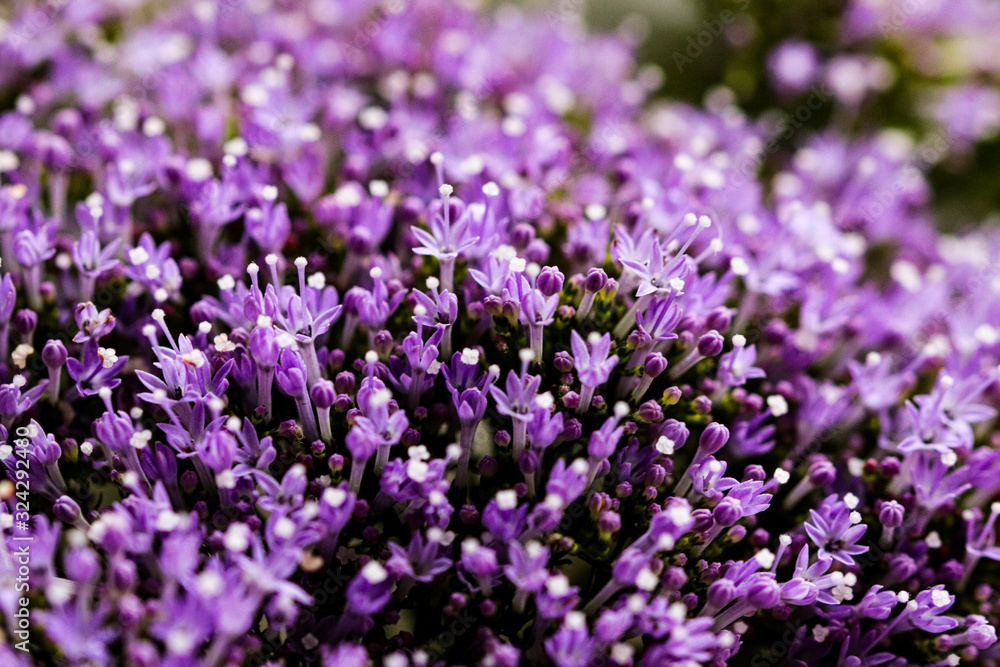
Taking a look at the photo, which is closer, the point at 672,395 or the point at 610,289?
the point at 672,395

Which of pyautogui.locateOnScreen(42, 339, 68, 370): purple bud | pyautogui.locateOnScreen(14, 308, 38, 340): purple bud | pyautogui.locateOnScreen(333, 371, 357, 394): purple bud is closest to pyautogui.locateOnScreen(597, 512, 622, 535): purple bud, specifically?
pyautogui.locateOnScreen(333, 371, 357, 394): purple bud

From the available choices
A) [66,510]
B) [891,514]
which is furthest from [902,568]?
[66,510]

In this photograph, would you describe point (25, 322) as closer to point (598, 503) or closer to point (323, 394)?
point (323, 394)

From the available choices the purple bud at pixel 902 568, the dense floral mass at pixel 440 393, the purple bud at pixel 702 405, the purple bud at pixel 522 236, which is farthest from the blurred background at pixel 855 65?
the purple bud at pixel 902 568

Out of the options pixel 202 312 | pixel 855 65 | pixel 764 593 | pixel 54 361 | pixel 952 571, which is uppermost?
pixel 855 65

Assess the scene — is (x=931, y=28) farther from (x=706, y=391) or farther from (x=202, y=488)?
(x=202, y=488)

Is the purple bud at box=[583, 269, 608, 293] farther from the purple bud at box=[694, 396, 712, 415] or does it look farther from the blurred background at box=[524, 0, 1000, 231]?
the blurred background at box=[524, 0, 1000, 231]
